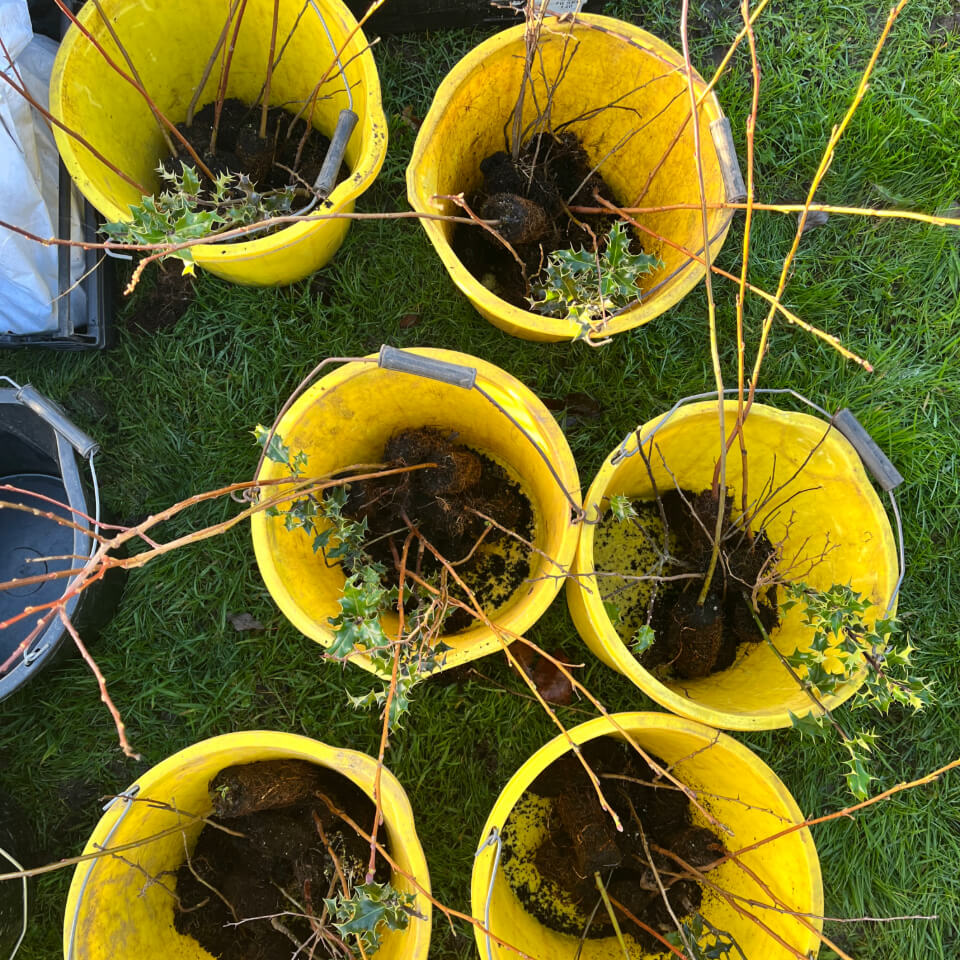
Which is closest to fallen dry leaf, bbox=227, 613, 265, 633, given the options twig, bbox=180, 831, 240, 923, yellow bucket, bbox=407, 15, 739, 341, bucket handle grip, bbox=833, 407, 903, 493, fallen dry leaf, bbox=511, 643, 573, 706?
twig, bbox=180, 831, 240, 923

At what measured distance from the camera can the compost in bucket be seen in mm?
1683

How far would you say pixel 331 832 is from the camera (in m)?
1.66

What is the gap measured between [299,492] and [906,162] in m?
2.05

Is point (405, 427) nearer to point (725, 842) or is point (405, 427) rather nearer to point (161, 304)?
point (161, 304)

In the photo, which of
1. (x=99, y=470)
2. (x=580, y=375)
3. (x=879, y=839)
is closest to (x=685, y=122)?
(x=580, y=375)

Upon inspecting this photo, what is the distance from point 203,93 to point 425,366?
1275 mm

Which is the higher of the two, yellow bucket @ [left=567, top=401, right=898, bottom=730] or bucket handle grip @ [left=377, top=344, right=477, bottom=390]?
bucket handle grip @ [left=377, top=344, right=477, bottom=390]

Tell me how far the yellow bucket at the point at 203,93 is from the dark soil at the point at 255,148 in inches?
2.1

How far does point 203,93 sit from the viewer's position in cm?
191

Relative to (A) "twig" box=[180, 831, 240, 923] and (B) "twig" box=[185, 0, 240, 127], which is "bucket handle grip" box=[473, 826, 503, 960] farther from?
(B) "twig" box=[185, 0, 240, 127]

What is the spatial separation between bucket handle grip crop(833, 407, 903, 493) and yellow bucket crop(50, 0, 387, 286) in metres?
1.14

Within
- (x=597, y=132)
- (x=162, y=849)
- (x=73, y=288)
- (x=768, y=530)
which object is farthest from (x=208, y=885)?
(x=597, y=132)

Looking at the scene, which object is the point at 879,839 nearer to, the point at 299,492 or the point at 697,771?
the point at 697,771

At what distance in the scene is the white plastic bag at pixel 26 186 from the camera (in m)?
1.60
